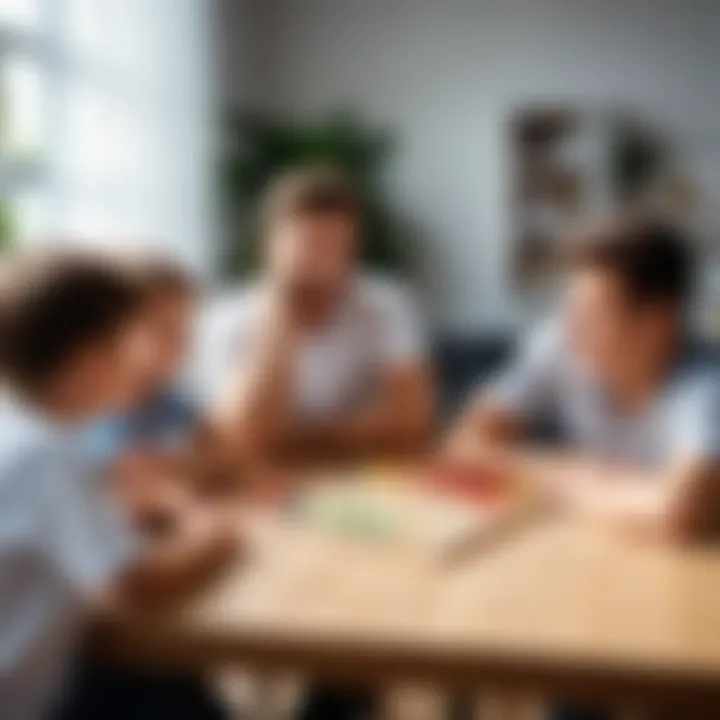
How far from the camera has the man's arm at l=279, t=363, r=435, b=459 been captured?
2.24 meters

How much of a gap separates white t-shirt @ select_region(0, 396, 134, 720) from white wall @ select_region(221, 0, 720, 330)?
2.71m

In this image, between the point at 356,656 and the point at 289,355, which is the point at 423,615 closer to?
the point at 356,656

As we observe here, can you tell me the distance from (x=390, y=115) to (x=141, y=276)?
229 cm

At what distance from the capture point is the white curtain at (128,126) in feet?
10.6

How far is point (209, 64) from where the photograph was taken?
3822 millimetres

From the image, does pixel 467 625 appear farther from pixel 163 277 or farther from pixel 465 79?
pixel 465 79

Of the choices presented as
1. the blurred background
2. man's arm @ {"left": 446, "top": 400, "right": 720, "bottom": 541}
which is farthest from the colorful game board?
the blurred background

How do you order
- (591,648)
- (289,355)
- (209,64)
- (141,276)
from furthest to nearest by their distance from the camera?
(209,64)
(289,355)
(141,276)
(591,648)

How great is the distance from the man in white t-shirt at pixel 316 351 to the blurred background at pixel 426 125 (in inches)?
42.7

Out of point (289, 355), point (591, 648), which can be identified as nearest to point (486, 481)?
point (289, 355)

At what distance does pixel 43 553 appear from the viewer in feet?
4.11

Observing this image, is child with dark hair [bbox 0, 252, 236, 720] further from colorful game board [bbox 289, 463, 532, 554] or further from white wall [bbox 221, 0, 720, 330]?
white wall [bbox 221, 0, 720, 330]

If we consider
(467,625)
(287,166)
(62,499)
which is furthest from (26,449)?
(287,166)

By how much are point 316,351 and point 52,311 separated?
98 centimetres
